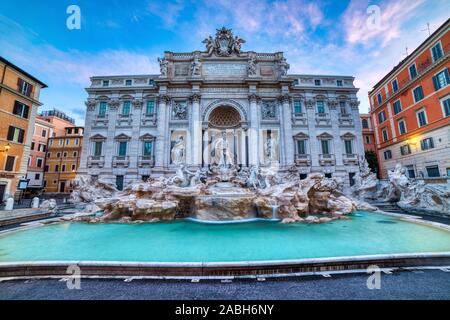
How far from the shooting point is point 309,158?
63.8ft

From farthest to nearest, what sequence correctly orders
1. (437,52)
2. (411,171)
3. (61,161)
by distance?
1. (61,161)
2. (411,171)
3. (437,52)

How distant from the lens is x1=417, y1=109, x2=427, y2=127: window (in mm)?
17241

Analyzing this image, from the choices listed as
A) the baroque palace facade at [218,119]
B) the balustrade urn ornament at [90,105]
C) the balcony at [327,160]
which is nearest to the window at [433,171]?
the baroque palace facade at [218,119]

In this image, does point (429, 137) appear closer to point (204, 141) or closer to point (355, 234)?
point (355, 234)

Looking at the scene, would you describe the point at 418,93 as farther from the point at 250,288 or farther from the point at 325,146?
the point at 250,288

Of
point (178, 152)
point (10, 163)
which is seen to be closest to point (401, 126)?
point (178, 152)

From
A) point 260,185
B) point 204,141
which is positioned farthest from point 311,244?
point 204,141

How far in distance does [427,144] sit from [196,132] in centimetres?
2189

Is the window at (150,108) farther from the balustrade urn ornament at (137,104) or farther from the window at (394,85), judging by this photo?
the window at (394,85)

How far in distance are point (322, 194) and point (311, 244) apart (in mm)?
6890

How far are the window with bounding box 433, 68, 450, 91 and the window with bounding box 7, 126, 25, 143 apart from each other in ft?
123

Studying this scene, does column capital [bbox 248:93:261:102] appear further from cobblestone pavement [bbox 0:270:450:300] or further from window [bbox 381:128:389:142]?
cobblestone pavement [bbox 0:270:450:300]

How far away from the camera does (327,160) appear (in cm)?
1952

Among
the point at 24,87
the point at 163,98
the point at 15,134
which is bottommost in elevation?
the point at 15,134
